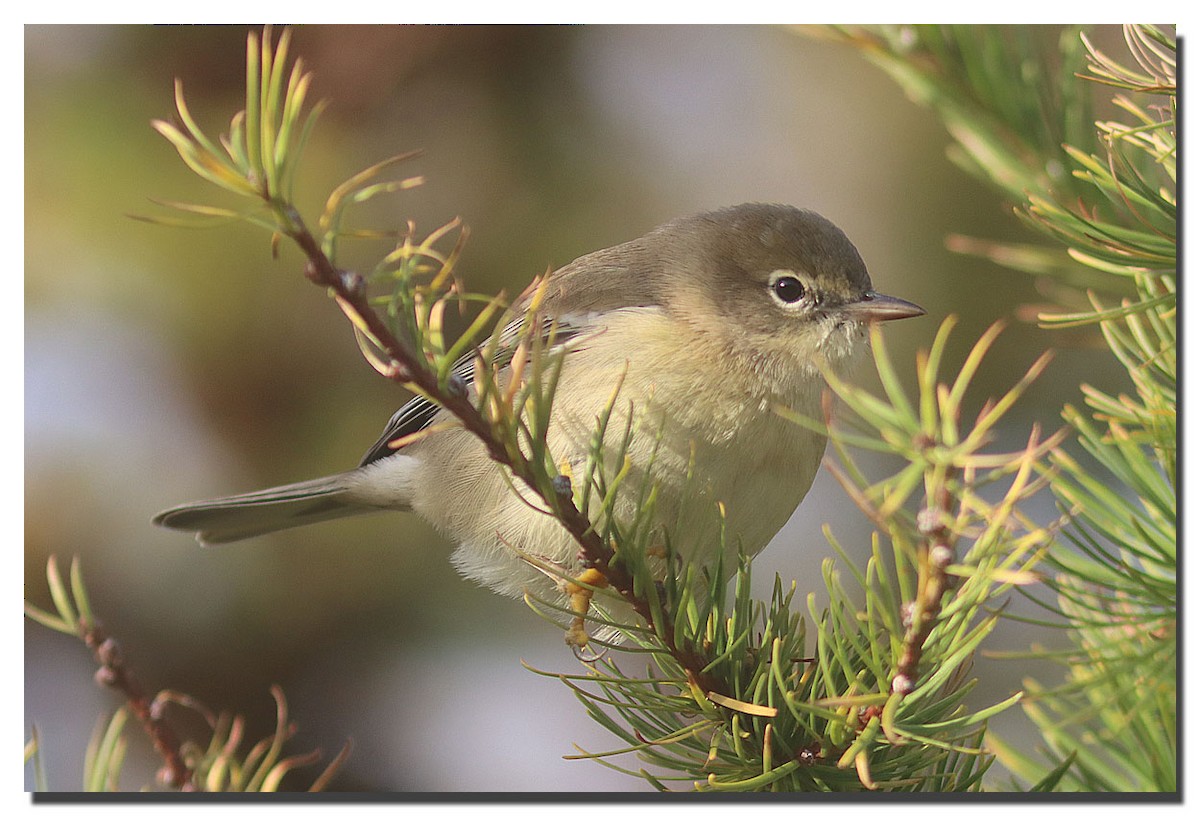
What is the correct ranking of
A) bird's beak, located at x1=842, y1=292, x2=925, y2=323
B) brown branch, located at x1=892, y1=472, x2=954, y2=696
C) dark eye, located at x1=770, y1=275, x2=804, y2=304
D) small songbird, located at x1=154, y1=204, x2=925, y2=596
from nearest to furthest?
brown branch, located at x1=892, y1=472, x2=954, y2=696, small songbird, located at x1=154, y1=204, x2=925, y2=596, bird's beak, located at x1=842, y1=292, x2=925, y2=323, dark eye, located at x1=770, y1=275, x2=804, y2=304

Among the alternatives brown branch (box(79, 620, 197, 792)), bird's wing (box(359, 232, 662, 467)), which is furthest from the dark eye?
brown branch (box(79, 620, 197, 792))

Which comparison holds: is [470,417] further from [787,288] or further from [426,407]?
[787,288]

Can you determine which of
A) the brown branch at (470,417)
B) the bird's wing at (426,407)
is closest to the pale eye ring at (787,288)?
the bird's wing at (426,407)

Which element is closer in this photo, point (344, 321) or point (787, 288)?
point (787, 288)

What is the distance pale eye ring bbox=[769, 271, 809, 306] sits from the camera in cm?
187

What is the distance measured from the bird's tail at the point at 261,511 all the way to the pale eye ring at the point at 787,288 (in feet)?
2.84

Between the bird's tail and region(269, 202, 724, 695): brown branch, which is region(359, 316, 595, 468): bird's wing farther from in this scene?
region(269, 202, 724, 695): brown branch

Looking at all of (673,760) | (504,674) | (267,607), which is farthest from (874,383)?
(267,607)

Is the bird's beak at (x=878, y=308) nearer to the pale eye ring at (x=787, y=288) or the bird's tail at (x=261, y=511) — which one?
the pale eye ring at (x=787, y=288)

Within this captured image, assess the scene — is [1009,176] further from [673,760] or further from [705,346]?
[673,760]

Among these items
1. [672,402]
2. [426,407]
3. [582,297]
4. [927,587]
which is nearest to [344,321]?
[426,407]

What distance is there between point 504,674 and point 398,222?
34.3 inches

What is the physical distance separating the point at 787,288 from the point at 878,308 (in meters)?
0.17

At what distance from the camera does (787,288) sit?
188 centimetres
